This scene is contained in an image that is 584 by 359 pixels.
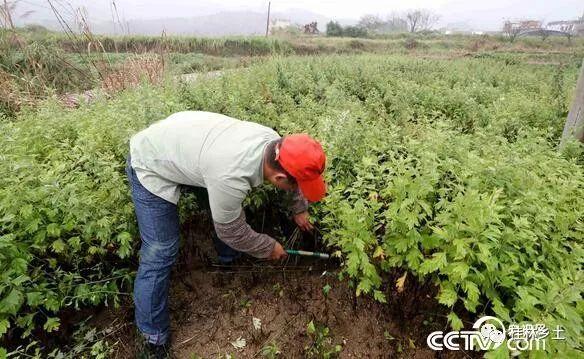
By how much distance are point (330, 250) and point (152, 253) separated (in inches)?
56.6

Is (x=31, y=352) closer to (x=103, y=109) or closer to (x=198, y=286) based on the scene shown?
(x=198, y=286)

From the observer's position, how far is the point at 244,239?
2.29 meters

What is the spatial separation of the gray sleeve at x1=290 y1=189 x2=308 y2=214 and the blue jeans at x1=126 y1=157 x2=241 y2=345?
88cm

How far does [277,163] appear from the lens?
2.11 meters

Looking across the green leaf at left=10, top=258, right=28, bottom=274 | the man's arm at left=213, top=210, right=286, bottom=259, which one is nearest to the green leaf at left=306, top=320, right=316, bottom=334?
the man's arm at left=213, top=210, right=286, bottom=259

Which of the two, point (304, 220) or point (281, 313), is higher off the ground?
point (304, 220)

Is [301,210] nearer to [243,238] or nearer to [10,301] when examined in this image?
[243,238]

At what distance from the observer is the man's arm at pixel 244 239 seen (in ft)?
7.26

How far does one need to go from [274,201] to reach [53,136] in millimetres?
2105

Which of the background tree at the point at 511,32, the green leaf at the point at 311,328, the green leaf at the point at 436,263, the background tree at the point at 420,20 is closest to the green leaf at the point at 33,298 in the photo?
the green leaf at the point at 311,328

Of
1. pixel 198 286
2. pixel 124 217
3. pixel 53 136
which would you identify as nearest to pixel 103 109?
pixel 53 136

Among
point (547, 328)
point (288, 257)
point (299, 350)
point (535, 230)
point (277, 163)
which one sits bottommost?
point (299, 350)

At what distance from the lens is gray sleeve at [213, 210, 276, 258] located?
2.21m

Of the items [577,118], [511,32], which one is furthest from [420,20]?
[577,118]
